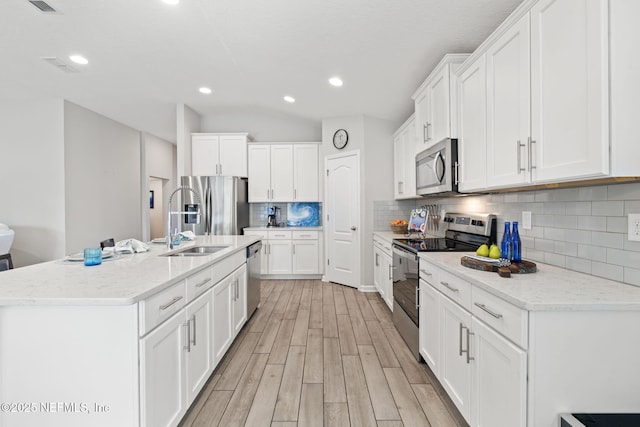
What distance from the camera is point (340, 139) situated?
16.4ft

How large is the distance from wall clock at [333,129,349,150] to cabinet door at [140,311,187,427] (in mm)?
3779

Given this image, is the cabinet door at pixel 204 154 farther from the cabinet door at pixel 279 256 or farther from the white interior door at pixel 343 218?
the white interior door at pixel 343 218

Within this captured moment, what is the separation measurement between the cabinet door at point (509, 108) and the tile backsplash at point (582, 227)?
334mm

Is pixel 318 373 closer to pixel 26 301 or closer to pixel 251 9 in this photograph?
pixel 26 301

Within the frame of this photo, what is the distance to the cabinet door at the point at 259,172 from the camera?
541 cm

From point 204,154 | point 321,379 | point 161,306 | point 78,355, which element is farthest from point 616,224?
point 204,154

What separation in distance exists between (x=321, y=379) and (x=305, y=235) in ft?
10.4

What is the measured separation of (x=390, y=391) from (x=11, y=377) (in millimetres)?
1966

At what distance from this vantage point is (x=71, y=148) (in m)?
4.71

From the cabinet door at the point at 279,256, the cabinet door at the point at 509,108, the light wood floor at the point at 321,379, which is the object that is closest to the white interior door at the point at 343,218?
the cabinet door at the point at 279,256

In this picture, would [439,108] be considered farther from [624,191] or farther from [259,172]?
[259,172]

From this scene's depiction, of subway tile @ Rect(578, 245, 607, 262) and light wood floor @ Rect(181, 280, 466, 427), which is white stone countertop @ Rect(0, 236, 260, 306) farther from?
subway tile @ Rect(578, 245, 607, 262)

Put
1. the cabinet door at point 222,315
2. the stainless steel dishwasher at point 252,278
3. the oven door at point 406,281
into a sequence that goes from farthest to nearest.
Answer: the stainless steel dishwasher at point 252,278 < the oven door at point 406,281 < the cabinet door at point 222,315

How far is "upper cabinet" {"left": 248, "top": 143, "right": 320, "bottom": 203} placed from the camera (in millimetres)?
5434
